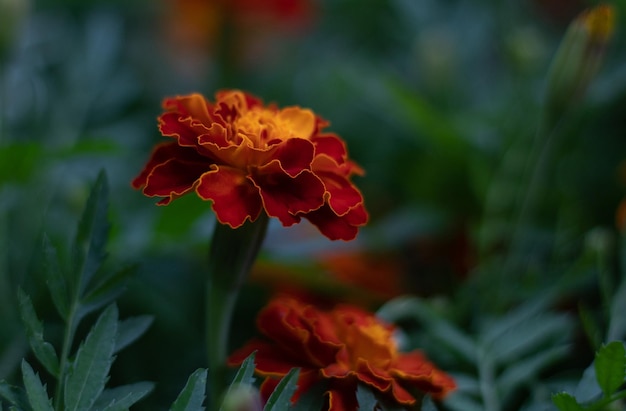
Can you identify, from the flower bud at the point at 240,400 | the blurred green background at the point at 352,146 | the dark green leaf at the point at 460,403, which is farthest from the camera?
the blurred green background at the point at 352,146

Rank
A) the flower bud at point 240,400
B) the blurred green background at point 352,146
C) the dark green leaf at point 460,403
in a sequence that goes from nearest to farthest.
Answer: the flower bud at point 240,400, the dark green leaf at point 460,403, the blurred green background at point 352,146

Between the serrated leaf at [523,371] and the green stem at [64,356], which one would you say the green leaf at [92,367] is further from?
the serrated leaf at [523,371]

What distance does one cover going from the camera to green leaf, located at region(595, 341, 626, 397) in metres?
0.31

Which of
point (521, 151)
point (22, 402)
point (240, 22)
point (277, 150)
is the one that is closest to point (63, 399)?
point (22, 402)

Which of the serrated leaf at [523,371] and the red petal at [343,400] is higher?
the serrated leaf at [523,371]

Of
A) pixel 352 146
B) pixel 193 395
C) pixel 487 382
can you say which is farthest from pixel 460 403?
pixel 352 146

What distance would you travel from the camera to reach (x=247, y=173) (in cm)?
33

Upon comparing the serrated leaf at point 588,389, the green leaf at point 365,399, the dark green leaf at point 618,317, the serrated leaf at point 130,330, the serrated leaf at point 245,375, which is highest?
the dark green leaf at point 618,317

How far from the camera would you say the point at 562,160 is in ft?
2.08

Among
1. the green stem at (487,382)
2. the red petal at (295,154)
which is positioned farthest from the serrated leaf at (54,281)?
the green stem at (487,382)

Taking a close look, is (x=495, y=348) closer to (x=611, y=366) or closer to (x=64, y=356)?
(x=611, y=366)

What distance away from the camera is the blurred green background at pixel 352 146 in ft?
1.66

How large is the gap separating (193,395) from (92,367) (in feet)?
0.15

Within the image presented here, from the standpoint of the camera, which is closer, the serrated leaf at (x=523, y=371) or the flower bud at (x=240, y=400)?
the flower bud at (x=240, y=400)
